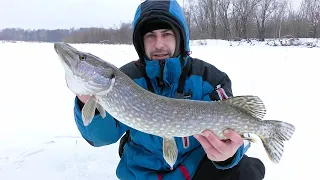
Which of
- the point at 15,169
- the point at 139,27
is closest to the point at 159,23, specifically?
the point at 139,27

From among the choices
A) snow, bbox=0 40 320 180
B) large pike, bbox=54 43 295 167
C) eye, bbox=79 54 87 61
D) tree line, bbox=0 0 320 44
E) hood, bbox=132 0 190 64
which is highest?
tree line, bbox=0 0 320 44

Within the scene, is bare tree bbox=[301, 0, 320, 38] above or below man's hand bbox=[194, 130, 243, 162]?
above

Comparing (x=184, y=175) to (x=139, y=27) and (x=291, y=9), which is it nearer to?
(x=139, y=27)

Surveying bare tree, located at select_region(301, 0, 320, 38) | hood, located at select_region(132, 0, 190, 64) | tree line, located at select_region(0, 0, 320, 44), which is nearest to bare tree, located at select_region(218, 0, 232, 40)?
tree line, located at select_region(0, 0, 320, 44)

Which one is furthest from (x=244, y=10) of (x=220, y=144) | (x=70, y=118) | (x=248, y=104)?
(x=220, y=144)

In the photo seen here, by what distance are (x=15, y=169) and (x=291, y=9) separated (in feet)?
95.9

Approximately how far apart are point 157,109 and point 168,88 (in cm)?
43

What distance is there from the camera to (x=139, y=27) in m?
1.80

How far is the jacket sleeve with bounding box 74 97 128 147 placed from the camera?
5.23 feet

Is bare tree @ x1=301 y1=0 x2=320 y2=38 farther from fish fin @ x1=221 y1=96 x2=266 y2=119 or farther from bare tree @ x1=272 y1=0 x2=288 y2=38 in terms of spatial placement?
fish fin @ x1=221 y1=96 x2=266 y2=119

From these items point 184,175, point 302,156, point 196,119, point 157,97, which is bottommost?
point 302,156

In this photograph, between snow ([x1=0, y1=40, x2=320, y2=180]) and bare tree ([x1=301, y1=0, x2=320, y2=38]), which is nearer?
snow ([x1=0, y1=40, x2=320, y2=180])

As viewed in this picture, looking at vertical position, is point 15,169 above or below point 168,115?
below

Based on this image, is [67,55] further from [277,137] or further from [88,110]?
[277,137]
